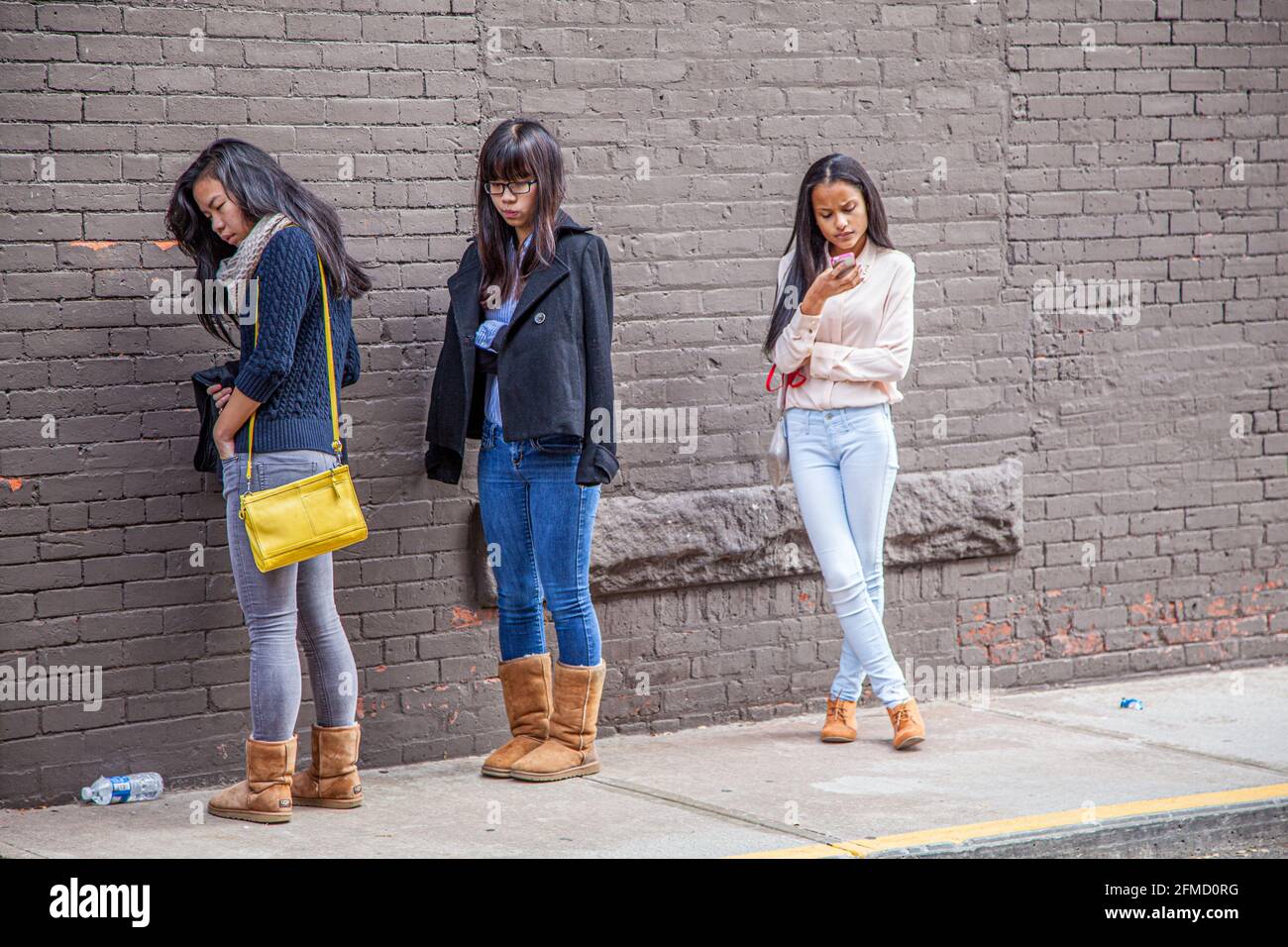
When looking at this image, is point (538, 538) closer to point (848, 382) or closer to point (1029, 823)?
point (848, 382)

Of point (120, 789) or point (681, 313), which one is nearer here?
point (120, 789)

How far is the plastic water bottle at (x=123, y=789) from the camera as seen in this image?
5711 mm

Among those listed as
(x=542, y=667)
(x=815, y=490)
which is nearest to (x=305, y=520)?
(x=542, y=667)

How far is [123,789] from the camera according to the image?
573 cm

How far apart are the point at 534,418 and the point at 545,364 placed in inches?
7.2

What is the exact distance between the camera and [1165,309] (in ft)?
25.8

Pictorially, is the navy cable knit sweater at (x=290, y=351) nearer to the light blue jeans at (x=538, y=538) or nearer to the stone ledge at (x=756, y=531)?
the light blue jeans at (x=538, y=538)

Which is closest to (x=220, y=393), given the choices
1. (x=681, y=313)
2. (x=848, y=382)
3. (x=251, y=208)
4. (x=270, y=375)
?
(x=270, y=375)

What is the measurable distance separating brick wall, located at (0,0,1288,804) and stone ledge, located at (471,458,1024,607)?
0.08 meters

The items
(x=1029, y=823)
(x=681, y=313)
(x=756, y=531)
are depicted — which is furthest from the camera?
(x=756, y=531)

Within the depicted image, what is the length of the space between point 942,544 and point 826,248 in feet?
5.10

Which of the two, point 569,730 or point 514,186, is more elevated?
point 514,186

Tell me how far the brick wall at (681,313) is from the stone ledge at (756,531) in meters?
0.08

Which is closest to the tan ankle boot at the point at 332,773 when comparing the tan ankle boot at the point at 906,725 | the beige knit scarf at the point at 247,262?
the beige knit scarf at the point at 247,262
